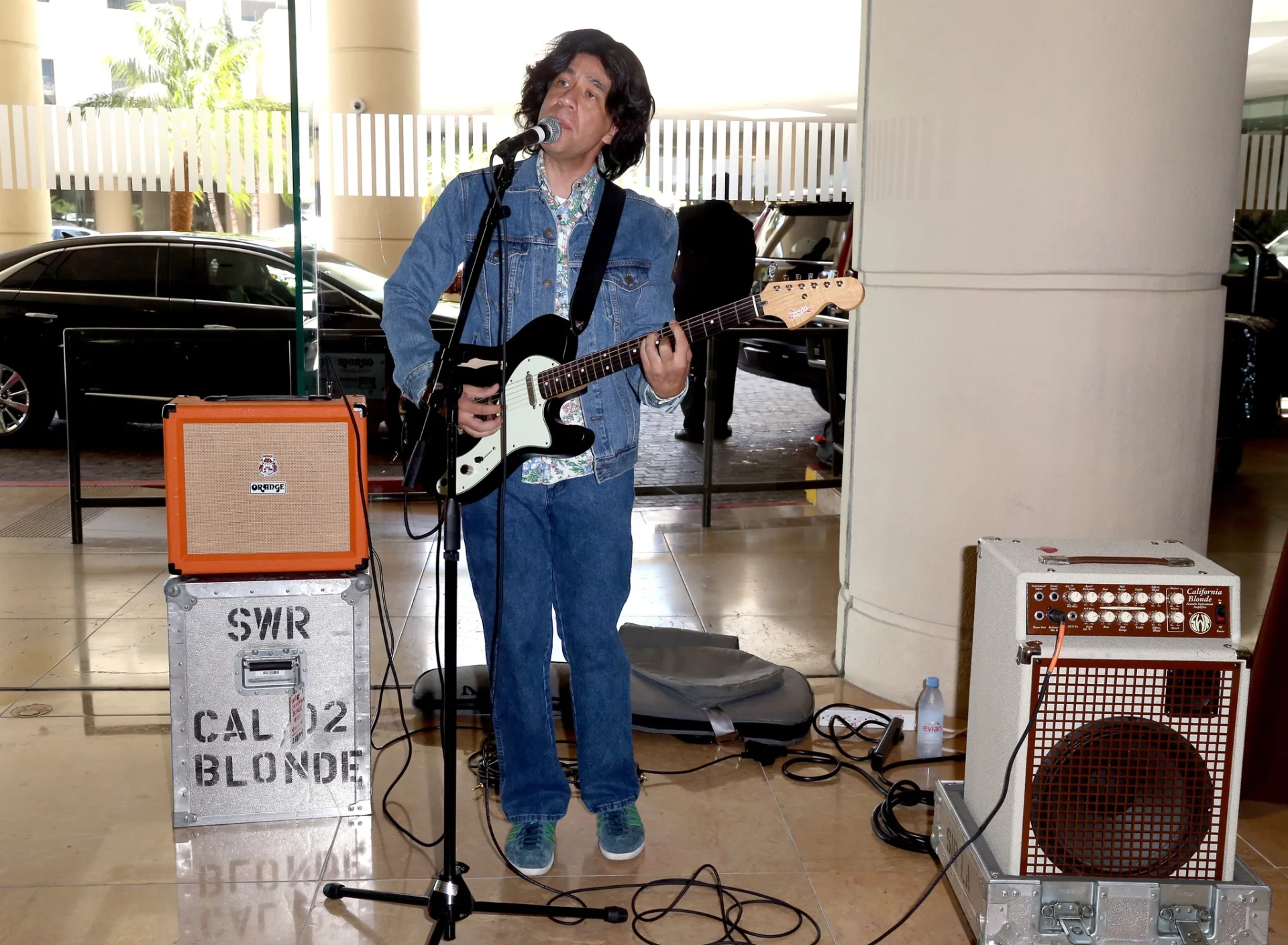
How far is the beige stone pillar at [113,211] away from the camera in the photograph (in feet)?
15.3

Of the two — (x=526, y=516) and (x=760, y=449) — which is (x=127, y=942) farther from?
(x=760, y=449)

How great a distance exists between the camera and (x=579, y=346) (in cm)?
290

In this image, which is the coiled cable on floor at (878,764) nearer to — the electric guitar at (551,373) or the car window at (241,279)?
the electric guitar at (551,373)

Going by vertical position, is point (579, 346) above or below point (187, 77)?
below

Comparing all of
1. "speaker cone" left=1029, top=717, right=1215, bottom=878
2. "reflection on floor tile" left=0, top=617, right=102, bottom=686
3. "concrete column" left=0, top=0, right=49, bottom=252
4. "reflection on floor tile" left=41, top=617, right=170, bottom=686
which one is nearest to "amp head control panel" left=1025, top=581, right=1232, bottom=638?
"speaker cone" left=1029, top=717, right=1215, bottom=878

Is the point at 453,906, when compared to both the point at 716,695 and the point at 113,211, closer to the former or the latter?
the point at 716,695

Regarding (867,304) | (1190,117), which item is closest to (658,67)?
(867,304)

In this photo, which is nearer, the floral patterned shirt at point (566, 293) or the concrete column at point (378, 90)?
the floral patterned shirt at point (566, 293)

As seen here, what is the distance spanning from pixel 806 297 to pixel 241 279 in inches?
163

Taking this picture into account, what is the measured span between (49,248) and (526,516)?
11.2 feet

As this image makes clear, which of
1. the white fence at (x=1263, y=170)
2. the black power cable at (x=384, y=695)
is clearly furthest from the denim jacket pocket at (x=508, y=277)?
the white fence at (x=1263, y=170)

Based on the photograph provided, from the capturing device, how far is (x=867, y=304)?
4.19 meters

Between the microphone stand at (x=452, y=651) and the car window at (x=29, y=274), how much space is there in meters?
3.57

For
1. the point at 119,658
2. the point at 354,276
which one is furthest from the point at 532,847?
the point at 354,276
